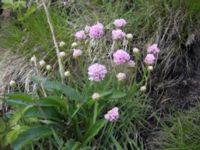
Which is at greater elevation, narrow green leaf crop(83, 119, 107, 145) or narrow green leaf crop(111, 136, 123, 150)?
narrow green leaf crop(83, 119, 107, 145)

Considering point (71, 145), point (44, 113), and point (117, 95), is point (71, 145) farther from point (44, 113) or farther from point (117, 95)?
point (117, 95)

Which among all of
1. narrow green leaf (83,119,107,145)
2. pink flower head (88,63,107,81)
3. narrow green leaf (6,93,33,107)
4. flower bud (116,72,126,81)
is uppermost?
pink flower head (88,63,107,81)

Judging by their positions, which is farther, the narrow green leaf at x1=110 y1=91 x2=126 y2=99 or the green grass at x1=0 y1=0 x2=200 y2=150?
the green grass at x1=0 y1=0 x2=200 y2=150

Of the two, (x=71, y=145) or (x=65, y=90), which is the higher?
(x=65, y=90)

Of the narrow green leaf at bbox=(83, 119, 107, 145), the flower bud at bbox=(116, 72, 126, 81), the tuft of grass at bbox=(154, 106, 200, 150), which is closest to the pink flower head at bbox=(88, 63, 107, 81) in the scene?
the flower bud at bbox=(116, 72, 126, 81)

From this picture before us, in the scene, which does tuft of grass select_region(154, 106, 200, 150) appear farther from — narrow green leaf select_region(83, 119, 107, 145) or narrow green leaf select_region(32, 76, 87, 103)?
narrow green leaf select_region(32, 76, 87, 103)

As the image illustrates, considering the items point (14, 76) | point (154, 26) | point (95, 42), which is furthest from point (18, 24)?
point (154, 26)

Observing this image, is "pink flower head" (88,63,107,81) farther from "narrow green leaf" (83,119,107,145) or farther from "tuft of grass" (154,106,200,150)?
"tuft of grass" (154,106,200,150)

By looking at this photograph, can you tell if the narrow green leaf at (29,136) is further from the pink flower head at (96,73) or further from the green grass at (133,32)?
the pink flower head at (96,73)

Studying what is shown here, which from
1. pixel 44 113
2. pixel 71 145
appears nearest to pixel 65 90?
pixel 44 113

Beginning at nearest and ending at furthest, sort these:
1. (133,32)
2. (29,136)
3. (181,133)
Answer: (29,136), (181,133), (133,32)

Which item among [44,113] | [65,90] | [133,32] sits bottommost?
[44,113]

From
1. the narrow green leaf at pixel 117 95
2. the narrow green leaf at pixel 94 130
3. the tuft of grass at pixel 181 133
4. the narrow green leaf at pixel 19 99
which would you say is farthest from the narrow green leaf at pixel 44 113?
the tuft of grass at pixel 181 133

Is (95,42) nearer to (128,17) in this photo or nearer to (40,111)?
(128,17)
